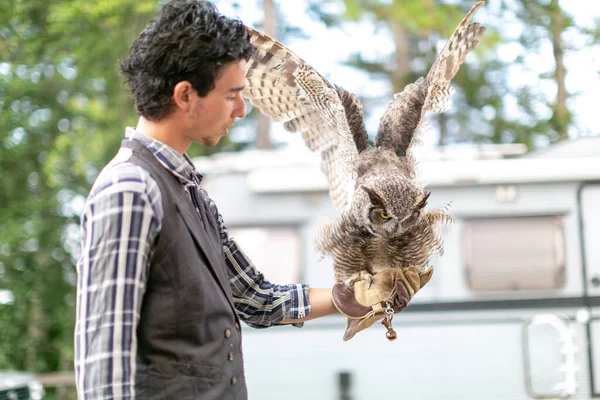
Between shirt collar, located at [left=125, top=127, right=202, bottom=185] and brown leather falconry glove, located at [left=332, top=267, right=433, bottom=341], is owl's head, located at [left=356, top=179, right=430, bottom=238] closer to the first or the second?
brown leather falconry glove, located at [left=332, top=267, right=433, bottom=341]

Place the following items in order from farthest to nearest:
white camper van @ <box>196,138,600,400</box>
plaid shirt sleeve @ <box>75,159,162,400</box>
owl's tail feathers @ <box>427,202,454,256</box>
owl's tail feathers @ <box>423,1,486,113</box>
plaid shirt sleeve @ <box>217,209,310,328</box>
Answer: white camper van @ <box>196,138,600,400</box> → owl's tail feathers @ <box>423,1,486,113</box> → owl's tail feathers @ <box>427,202,454,256</box> → plaid shirt sleeve @ <box>217,209,310,328</box> → plaid shirt sleeve @ <box>75,159,162,400</box>

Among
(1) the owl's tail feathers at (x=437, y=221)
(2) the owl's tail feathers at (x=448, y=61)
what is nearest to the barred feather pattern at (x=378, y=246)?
(1) the owl's tail feathers at (x=437, y=221)

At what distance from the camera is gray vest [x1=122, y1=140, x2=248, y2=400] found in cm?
137

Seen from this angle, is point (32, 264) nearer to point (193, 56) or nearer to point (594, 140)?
point (594, 140)

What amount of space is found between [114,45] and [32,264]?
2.80m

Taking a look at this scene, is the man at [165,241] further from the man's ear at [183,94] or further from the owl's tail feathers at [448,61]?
the owl's tail feathers at [448,61]

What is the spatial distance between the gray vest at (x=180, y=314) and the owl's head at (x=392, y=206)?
1.04 metres

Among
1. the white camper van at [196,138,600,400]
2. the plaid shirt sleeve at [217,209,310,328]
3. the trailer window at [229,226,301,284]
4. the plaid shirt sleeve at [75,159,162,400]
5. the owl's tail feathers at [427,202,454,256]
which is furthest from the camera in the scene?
the trailer window at [229,226,301,284]

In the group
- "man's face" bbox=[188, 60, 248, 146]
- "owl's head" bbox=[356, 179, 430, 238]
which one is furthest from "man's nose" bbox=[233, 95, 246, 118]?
"owl's head" bbox=[356, 179, 430, 238]

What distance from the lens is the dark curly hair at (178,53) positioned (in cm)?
145

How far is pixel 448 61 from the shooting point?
2793mm

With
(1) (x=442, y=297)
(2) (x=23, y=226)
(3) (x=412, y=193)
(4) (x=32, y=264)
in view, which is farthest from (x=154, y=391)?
(4) (x=32, y=264)

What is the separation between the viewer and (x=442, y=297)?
486cm

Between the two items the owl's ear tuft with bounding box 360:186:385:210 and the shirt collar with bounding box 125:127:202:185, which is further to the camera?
the owl's ear tuft with bounding box 360:186:385:210
